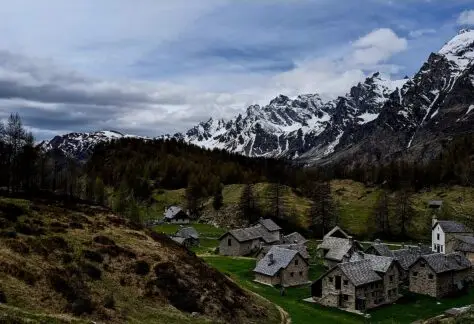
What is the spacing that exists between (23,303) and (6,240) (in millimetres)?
12675

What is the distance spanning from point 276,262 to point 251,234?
3222 centimetres

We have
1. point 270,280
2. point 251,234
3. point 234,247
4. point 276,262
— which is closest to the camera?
point 270,280

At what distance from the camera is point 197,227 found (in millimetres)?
151000

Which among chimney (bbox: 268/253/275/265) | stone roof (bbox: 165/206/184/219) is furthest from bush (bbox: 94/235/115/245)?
stone roof (bbox: 165/206/184/219)

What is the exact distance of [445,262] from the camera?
76.9 metres

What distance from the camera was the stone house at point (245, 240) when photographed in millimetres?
109250

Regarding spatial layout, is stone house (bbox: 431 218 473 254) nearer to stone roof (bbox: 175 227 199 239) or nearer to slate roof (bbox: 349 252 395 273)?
slate roof (bbox: 349 252 395 273)

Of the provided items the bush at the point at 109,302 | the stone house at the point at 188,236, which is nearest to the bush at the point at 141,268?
the bush at the point at 109,302

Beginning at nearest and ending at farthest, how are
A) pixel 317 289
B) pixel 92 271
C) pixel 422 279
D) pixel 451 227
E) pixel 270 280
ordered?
1. pixel 92 271
2. pixel 317 289
3. pixel 422 279
4. pixel 270 280
5. pixel 451 227

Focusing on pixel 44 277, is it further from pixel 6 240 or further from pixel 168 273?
pixel 168 273

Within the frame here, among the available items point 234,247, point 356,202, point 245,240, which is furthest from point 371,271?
point 356,202

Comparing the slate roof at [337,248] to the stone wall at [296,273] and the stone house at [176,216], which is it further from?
the stone house at [176,216]

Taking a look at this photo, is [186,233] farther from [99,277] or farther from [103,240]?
[99,277]

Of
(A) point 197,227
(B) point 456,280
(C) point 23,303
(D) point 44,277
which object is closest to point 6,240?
(D) point 44,277
